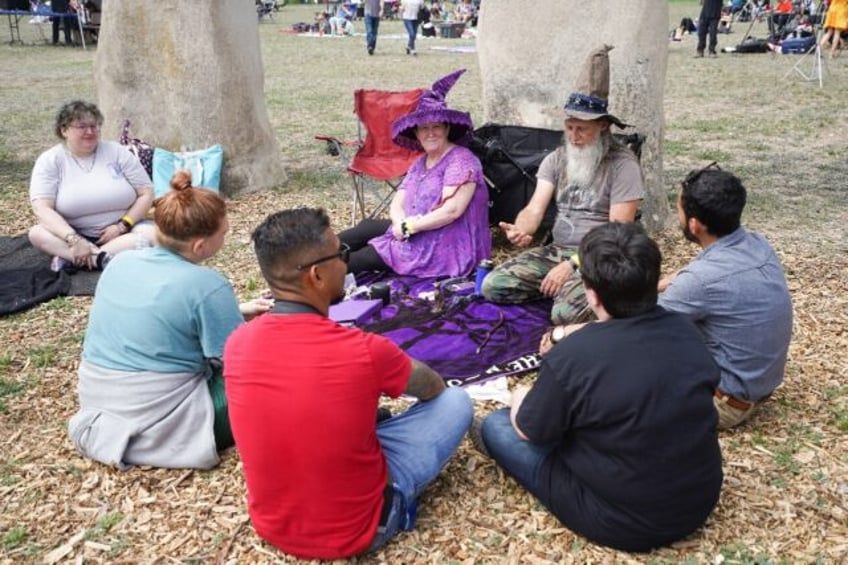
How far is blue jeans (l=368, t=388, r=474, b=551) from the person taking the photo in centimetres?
289

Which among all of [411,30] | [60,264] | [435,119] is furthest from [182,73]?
[411,30]

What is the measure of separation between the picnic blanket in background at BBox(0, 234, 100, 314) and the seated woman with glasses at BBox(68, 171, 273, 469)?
2217mm

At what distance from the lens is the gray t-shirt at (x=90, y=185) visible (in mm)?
5453

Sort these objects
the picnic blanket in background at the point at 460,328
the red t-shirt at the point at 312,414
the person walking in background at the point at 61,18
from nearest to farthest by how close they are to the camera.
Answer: the red t-shirt at the point at 312,414, the picnic blanket in background at the point at 460,328, the person walking in background at the point at 61,18

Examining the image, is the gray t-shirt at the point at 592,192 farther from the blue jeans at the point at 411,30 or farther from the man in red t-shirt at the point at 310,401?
the blue jeans at the point at 411,30

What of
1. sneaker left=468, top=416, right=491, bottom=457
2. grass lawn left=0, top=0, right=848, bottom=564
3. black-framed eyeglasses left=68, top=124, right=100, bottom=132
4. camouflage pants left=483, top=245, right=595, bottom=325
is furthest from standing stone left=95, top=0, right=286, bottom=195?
sneaker left=468, top=416, right=491, bottom=457

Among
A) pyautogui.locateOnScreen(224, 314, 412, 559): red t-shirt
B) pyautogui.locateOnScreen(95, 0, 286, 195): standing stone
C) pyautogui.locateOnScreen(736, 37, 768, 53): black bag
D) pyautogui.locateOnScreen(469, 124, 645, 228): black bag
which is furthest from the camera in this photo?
pyautogui.locateOnScreen(736, 37, 768, 53): black bag

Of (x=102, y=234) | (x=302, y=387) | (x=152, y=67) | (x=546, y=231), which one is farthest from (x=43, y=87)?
(x=302, y=387)

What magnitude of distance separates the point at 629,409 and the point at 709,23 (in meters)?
19.2

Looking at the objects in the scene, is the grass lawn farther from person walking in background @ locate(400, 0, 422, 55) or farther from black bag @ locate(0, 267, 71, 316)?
person walking in background @ locate(400, 0, 422, 55)

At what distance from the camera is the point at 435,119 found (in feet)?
16.5

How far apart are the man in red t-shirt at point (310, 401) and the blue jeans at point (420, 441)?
0.11m

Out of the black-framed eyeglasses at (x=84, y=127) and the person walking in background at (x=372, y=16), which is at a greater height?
the person walking in background at (x=372, y=16)

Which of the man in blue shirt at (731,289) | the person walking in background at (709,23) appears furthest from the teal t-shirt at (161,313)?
the person walking in background at (709,23)
